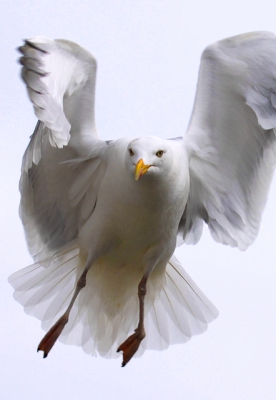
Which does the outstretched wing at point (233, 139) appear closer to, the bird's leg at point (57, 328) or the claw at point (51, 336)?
the bird's leg at point (57, 328)

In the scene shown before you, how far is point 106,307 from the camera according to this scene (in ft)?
30.1

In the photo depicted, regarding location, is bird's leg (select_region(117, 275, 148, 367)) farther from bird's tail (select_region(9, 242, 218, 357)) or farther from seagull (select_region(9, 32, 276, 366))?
bird's tail (select_region(9, 242, 218, 357))

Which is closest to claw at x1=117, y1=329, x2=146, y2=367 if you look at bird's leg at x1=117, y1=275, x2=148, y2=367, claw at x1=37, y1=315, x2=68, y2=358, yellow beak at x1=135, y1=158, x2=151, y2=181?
bird's leg at x1=117, y1=275, x2=148, y2=367

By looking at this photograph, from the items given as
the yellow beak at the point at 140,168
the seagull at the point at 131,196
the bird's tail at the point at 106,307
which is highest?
the yellow beak at the point at 140,168

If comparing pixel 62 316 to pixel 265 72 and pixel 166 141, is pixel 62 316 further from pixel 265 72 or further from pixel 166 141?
pixel 265 72

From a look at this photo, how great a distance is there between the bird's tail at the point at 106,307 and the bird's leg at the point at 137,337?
292mm

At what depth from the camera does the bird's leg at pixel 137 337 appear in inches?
344

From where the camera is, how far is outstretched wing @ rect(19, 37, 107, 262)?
757 cm

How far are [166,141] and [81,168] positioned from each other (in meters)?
0.99

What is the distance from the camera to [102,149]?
857 cm

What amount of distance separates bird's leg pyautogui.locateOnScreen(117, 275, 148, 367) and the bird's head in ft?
3.85

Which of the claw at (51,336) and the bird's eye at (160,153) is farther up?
the bird's eye at (160,153)

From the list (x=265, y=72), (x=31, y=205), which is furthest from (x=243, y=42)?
(x=31, y=205)

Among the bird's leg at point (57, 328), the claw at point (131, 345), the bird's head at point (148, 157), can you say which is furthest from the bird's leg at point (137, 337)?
the bird's head at point (148, 157)
